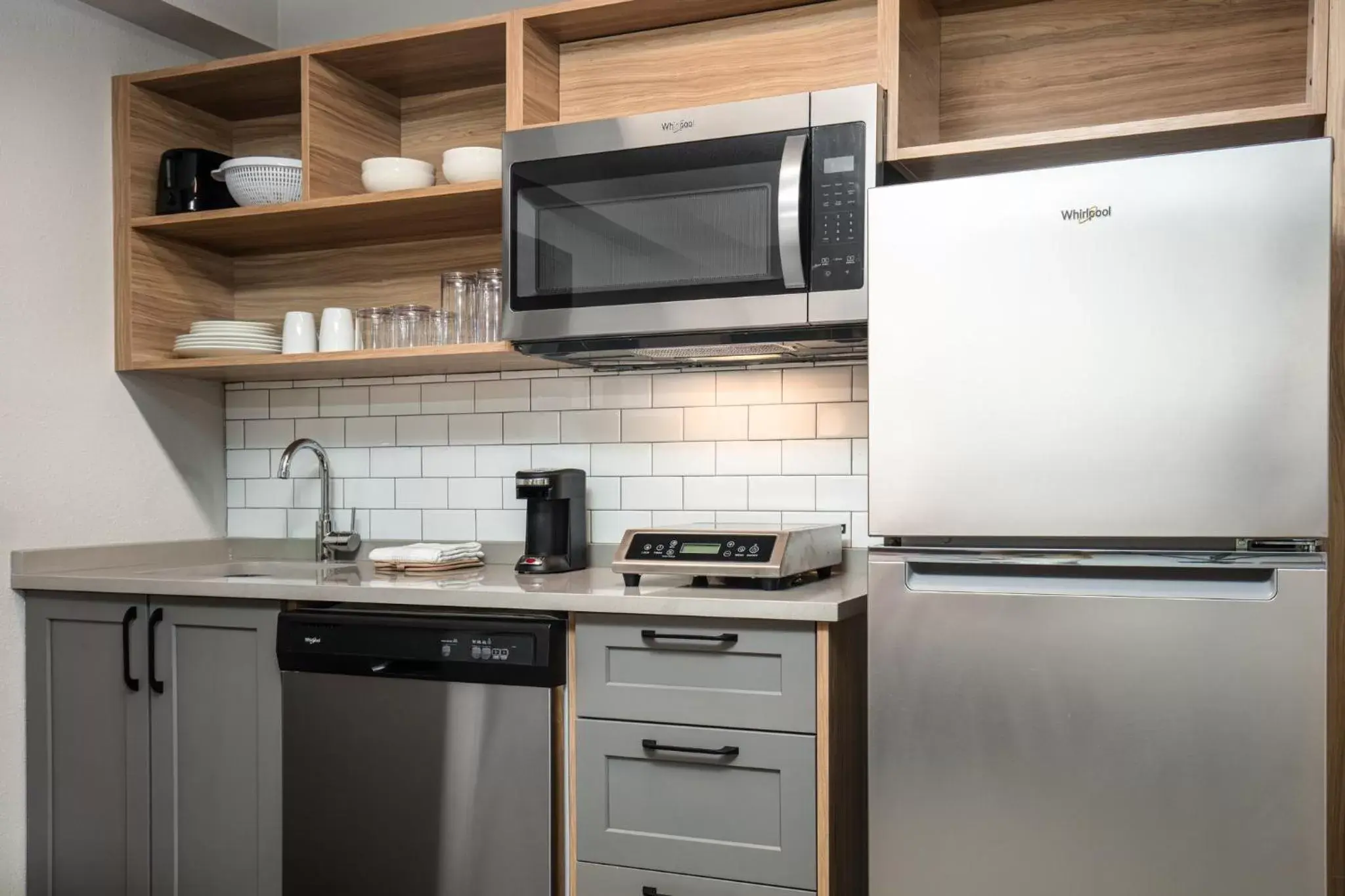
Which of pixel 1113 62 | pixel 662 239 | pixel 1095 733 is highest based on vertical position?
pixel 1113 62

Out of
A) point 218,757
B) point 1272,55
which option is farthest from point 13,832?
point 1272,55

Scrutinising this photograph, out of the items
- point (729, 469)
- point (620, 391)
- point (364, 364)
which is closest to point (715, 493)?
point (729, 469)

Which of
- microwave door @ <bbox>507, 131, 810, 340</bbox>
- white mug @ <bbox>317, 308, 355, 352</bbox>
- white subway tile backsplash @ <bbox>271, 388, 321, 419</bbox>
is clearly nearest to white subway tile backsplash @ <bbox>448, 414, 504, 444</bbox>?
white mug @ <bbox>317, 308, 355, 352</bbox>

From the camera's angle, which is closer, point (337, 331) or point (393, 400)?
point (337, 331)

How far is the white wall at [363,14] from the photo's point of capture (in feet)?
9.66

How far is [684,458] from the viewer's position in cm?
273

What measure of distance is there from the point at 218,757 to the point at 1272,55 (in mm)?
2615

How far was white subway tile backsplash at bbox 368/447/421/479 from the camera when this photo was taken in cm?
303

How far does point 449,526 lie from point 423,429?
0.27 meters

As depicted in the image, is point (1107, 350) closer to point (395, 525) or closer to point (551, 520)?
point (551, 520)

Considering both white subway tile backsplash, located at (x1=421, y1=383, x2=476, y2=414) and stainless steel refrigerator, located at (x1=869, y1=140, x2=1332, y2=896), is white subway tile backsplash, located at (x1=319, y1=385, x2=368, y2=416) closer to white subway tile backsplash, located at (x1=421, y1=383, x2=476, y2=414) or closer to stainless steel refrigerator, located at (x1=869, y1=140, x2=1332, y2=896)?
white subway tile backsplash, located at (x1=421, y1=383, x2=476, y2=414)

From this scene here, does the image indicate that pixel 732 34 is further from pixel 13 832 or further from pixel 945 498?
pixel 13 832

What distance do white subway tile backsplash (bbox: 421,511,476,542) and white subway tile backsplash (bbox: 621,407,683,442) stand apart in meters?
0.50

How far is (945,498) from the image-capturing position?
70.1 inches
